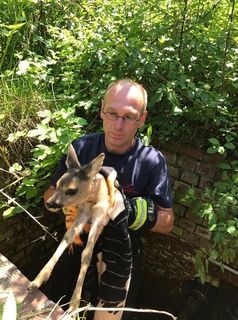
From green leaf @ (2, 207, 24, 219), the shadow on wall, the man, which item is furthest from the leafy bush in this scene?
the shadow on wall

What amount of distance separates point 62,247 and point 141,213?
0.57 m

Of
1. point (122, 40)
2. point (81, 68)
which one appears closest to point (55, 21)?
point (81, 68)

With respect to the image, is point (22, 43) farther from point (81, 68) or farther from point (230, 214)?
point (230, 214)

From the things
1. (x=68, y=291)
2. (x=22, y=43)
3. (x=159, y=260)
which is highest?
(x=22, y=43)

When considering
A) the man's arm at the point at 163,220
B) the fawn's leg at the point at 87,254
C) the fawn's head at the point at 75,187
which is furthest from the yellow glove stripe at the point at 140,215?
the fawn's head at the point at 75,187

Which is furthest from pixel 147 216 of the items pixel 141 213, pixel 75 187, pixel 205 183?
pixel 205 183

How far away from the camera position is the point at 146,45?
3.12m

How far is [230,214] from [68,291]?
136 centimetres

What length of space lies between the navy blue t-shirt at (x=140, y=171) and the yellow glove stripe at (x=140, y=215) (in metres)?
0.19

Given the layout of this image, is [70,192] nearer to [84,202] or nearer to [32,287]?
[84,202]

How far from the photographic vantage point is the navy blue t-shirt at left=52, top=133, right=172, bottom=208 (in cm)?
231

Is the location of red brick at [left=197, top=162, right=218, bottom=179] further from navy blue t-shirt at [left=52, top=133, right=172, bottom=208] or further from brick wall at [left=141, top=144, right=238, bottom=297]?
navy blue t-shirt at [left=52, top=133, right=172, bottom=208]

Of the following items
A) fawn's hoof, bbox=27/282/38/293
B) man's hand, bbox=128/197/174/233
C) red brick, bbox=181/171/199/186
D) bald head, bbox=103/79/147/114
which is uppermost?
bald head, bbox=103/79/147/114

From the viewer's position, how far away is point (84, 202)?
5.80ft
